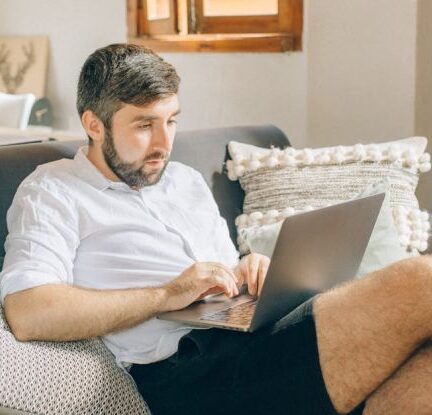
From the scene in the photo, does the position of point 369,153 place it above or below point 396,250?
above

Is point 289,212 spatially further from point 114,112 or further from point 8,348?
point 8,348

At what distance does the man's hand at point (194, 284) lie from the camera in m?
1.60

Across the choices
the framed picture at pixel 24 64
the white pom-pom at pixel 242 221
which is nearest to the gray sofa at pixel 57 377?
the white pom-pom at pixel 242 221

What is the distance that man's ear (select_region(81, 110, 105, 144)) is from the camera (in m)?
1.80

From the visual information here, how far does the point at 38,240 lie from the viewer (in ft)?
5.23

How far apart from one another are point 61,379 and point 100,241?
0.36 m

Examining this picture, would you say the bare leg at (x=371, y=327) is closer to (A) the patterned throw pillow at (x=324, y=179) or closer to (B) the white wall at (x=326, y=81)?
(A) the patterned throw pillow at (x=324, y=179)

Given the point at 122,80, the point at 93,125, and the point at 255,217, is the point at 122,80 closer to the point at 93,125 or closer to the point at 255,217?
the point at 93,125

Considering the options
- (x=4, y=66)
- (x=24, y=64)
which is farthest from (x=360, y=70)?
(x=4, y=66)

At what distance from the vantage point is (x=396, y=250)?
81.7 inches

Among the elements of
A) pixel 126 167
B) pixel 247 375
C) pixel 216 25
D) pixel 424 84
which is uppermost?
pixel 216 25

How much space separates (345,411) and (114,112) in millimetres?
754

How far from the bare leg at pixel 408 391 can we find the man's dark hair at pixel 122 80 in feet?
2.44

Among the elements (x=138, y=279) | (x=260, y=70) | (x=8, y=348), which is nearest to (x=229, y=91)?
(x=260, y=70)
